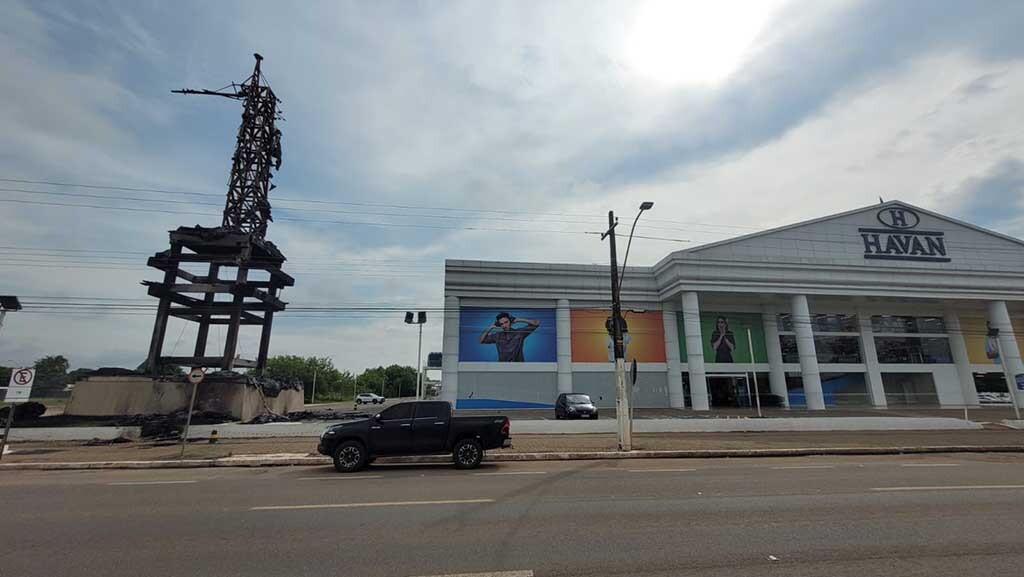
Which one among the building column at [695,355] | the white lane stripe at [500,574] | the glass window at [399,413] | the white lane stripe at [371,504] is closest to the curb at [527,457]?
the glass window at [399,413]

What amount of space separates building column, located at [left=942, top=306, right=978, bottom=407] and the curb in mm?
31288

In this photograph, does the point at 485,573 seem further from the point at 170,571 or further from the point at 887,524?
the point at 887,524

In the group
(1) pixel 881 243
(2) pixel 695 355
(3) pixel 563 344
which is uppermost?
(1) pixel 881 243

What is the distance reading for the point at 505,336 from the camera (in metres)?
34.3

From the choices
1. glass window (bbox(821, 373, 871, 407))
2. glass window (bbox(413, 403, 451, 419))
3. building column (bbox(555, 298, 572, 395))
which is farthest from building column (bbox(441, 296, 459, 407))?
glass window (bbox(821, 373, 871, 407))

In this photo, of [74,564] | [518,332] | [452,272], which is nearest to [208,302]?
[452,272]

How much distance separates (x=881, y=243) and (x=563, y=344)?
27.3 m

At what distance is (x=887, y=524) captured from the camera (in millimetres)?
6559

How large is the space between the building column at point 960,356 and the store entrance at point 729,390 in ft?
62.7

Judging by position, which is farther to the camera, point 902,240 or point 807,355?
point 902,240

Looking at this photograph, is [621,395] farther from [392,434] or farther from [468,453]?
[392,434]

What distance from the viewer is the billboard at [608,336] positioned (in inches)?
1375

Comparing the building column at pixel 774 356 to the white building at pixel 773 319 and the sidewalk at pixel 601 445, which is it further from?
the sidewalk at pixel 601 445

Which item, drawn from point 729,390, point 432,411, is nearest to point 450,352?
point 432,411
